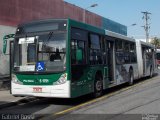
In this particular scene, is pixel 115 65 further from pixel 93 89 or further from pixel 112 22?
pixel 112 22

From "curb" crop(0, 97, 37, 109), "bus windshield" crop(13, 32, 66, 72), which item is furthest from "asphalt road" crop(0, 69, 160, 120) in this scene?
"bus windshield" crop(13, 32, 66, 72)

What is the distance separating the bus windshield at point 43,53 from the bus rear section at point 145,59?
38.1 feet

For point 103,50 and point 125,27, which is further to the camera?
point 125,27

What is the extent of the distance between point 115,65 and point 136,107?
17.7 ft

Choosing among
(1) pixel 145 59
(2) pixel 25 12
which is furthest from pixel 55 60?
(1) pixel 145 59

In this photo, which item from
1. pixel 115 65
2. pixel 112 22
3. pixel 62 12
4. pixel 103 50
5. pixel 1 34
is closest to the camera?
pixel 103 50

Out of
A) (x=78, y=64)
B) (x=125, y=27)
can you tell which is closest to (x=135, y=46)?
(x=78, y=64)

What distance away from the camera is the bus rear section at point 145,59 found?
23547mm

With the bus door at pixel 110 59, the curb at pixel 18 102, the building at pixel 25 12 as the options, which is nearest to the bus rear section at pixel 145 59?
the bus door at pixel 110 59

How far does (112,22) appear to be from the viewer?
49344 mm

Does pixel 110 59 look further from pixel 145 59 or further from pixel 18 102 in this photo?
pixel 145 59

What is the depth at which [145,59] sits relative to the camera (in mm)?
25141

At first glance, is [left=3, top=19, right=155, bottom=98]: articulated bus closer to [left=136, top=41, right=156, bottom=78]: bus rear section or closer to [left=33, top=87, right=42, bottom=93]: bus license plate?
[left=33, top=87, right=42, bottom=93]: bus license plate

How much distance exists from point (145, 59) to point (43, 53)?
13.8 meters
